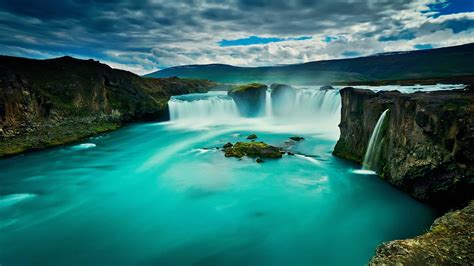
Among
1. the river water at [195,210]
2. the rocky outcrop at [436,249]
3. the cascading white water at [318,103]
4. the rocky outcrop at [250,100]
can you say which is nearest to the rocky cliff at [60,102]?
the river water at [195,210]

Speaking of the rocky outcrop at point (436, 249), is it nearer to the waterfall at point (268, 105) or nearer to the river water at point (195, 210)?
the river water at point (195, 210)

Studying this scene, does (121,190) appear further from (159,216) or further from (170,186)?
(159,216)

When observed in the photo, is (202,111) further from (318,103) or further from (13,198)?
(13,198)

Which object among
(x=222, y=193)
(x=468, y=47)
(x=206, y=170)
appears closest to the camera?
(x=222, y=193)

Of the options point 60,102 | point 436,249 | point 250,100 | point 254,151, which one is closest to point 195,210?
point 254,151

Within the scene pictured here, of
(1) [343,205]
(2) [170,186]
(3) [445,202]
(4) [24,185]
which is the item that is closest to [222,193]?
(2) [170,186]

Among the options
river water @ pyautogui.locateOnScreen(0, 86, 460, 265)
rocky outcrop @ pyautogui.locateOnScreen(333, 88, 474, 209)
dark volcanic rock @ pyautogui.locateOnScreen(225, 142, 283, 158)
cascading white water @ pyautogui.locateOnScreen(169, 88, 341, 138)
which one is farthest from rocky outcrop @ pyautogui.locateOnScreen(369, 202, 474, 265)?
cascading white water @ pyautogui.locateOnScreen(169, 88, 341, 138)
